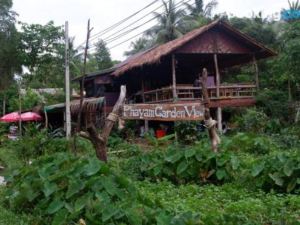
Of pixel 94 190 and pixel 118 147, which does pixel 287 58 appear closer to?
pixel 118 147

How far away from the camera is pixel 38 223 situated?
222 inches

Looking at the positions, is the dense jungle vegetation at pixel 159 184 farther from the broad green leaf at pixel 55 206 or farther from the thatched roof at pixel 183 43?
the thatched roof at pixel 183 43

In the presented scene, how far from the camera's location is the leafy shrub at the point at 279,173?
6887 mm

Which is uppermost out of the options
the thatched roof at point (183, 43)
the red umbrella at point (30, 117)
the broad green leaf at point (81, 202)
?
the thatched roof at point (183, 43)

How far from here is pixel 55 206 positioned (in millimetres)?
5469

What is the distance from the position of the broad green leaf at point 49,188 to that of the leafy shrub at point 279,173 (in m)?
3.09

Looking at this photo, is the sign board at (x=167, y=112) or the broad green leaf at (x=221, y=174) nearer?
the broad green leaf at (x=221, y=174)

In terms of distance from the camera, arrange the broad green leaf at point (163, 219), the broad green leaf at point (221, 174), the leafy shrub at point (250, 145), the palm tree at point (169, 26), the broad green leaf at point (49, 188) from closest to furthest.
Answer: the broad green leaf at point (163, 219) < the broad green leaf at point (49, 188) < the broad green leaf at point (221, 174) < the leafy shrub at point (250, 145) < the palm tree at point (169, 26)

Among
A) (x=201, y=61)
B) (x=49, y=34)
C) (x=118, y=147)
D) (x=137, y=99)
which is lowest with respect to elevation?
(x=118, y=147)

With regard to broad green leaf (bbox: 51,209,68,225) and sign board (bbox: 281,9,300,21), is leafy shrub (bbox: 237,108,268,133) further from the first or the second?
broad green leaf (bbox: 51,209,68,225)

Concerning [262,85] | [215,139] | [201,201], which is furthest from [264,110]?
[201,201]

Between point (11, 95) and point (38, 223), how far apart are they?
3372 centimetres

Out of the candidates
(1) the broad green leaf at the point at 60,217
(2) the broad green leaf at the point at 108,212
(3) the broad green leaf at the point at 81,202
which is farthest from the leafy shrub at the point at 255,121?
(2) the broad green leaf at the point at 108,212

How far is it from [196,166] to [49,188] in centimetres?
303
